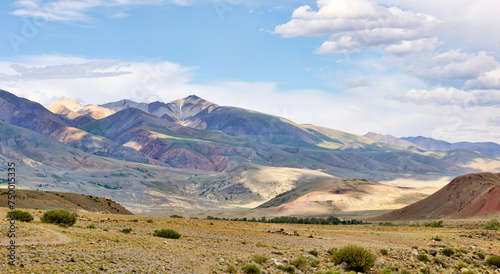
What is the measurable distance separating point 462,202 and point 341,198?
134ft

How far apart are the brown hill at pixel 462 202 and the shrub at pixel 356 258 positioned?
53.1 meters

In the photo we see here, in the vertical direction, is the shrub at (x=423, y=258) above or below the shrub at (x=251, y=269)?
below

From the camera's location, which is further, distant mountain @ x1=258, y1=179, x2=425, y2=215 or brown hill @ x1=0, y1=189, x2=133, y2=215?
distant mountain @ x1=258, y1=179, x2=425, y2=215

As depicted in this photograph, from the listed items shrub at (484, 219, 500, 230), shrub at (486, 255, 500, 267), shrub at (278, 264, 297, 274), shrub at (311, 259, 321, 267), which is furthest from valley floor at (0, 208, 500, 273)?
shrub at (484, 219, 500, 230)

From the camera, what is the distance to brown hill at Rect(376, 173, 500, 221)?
244 ft

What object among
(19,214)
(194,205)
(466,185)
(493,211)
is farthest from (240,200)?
(19,214)

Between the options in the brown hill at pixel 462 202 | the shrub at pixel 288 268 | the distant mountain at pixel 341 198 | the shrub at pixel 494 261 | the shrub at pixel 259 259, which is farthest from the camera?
the distant mountain at pixel 341 198

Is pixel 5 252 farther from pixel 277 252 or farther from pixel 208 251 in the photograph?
pixel 277 252

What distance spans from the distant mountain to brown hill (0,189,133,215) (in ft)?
176

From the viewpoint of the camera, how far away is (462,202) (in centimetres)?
8012

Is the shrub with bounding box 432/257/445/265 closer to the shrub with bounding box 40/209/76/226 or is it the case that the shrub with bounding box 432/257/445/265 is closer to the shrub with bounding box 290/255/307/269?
the shrub with bounding box 290/255/307/269

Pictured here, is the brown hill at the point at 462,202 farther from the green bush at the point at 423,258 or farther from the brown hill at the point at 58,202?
the green bush at the point at 423,258

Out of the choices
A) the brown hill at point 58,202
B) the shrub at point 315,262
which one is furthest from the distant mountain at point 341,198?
the shrub at point 315,262

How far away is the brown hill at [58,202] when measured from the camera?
2036 inches
